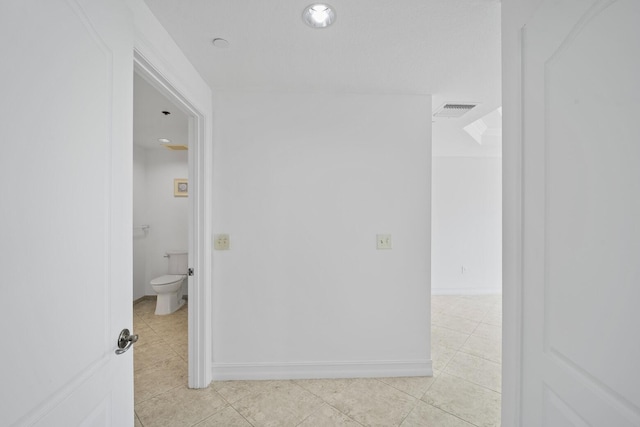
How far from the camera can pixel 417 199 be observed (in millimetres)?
2074

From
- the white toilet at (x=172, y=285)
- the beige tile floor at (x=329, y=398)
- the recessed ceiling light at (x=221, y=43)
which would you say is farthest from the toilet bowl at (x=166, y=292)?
the recessed ceiling light at (x=221, y=43)

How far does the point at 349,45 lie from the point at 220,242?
161cm

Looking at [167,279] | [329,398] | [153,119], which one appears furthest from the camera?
[167,279]

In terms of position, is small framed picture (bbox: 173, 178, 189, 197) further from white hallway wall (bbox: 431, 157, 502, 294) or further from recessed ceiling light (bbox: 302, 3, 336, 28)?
white hallway wall (bbox: 431, 157, 502, 294)

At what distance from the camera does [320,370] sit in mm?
2020

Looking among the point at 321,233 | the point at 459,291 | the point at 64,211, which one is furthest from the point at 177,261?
the point at 459,291

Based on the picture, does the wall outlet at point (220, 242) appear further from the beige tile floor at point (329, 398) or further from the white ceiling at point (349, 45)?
the white ceiling at point (349, 45)

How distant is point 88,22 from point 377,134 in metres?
1.75

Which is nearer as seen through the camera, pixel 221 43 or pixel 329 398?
pixel 221 43

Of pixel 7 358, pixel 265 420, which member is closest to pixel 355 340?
pixel 265 420

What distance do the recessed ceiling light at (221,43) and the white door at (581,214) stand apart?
1.42 m

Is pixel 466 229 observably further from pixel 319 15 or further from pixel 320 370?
pixel 319 15

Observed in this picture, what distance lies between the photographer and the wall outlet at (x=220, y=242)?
Result: 2.01m

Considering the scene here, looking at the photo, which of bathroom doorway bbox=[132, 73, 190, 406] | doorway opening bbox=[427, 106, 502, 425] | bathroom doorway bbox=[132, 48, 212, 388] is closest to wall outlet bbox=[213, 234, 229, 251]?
bathroom doorway bbox=[132, 48, 212, 388]
